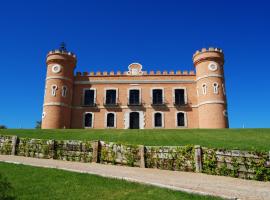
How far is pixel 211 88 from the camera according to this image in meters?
31.4

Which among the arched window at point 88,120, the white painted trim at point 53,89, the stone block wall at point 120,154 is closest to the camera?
the stone block wall at point 120,154

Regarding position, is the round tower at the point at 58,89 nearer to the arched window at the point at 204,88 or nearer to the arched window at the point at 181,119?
the arched window at the point at 181,119

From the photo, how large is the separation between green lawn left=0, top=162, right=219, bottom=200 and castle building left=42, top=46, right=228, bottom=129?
2341cm

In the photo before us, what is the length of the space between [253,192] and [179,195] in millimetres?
2219

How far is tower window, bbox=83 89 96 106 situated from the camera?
34.2 m

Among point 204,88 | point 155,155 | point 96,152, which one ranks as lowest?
point 155,155

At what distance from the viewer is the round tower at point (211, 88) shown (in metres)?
30.5

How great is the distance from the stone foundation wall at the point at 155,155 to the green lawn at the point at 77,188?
3488 mm

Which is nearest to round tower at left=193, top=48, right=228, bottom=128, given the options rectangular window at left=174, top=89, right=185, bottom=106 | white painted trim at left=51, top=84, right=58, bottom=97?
rectangular window at left=174, top=89, right=185, bottom=106

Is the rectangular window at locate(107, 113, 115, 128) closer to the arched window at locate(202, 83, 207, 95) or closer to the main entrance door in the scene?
the main entrance door

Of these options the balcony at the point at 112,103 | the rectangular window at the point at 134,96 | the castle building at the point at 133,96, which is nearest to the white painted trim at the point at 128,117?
the castle building at the point at 133,96

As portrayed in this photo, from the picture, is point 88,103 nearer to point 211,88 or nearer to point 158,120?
point 158,120

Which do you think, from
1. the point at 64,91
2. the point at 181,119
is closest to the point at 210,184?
the point at 181,119

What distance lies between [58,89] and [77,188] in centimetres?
2649
